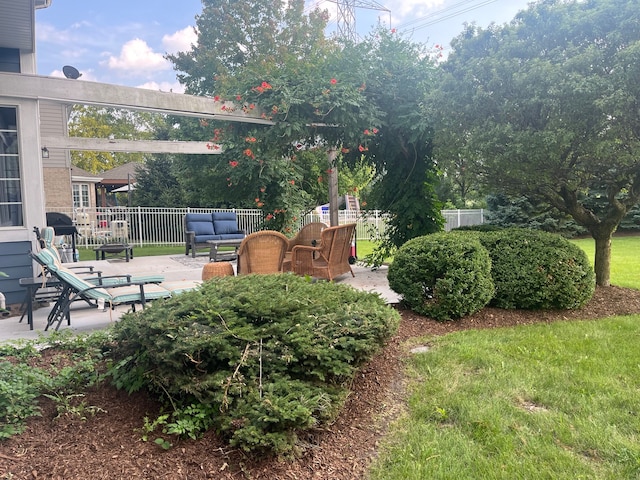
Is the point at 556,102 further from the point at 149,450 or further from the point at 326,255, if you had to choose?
the point at 149,450

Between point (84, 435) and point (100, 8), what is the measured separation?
13642mm

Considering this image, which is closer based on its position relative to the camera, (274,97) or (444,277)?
(444,277)

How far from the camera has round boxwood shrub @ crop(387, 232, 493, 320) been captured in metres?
4.25

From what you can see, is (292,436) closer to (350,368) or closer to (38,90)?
(350,368)

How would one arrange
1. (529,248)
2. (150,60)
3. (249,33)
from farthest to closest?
1. (150,60)
2. (249,33)
3. (529,248)

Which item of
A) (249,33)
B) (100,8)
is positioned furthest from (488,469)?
(249,33)

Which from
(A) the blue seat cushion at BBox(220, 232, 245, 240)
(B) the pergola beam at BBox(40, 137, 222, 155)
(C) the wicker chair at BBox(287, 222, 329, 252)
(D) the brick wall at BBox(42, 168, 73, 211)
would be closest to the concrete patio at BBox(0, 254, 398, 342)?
(A) the blue seat cushion at BBox(220, 232, 245, 240)

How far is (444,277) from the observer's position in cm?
433

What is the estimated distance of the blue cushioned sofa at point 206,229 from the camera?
1120cm

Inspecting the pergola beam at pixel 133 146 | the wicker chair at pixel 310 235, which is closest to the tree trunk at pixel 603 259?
the wicker chair at pixel 310 235

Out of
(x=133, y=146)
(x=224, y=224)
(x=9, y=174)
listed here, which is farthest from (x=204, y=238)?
(x=9, y=174)

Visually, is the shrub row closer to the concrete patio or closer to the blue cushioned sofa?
the concrete patio

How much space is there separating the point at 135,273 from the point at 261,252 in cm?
402

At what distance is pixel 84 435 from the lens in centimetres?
217
